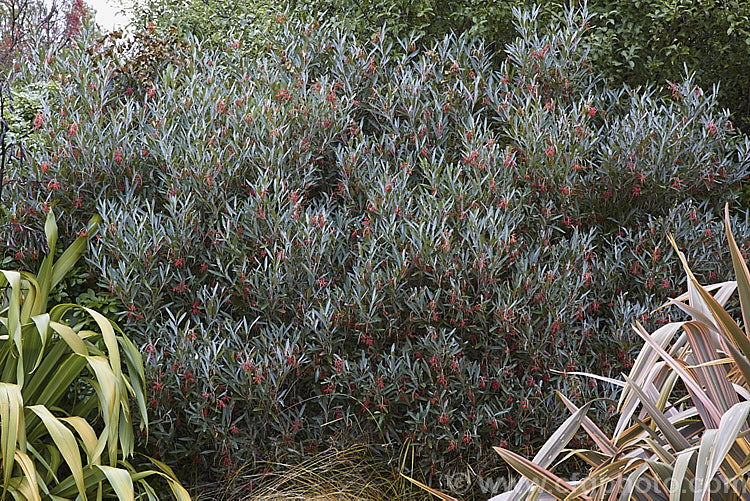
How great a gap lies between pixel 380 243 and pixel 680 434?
1744 millimetres

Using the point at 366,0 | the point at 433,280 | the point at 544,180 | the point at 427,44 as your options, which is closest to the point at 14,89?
the point at 366,0

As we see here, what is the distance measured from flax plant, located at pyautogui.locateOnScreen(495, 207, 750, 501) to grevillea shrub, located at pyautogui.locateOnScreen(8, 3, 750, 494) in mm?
1030

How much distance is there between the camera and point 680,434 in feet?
6.63

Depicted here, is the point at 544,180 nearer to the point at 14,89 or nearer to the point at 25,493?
the point at 25,493

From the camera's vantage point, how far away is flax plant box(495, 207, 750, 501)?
1789 mm

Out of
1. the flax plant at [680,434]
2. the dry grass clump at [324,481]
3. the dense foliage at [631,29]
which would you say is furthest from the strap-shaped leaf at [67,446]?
the dense foliage at [631,29]

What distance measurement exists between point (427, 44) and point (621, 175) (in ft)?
5.70

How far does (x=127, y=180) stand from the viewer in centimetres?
350

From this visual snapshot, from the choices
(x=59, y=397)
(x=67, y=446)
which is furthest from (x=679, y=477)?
(x=59, y=397)

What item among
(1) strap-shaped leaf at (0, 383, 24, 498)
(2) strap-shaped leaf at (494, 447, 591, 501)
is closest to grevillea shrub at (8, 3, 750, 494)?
(1) strap-shaped leaf at (0, 383, 24, 498)

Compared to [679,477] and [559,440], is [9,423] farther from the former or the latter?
[679,477]

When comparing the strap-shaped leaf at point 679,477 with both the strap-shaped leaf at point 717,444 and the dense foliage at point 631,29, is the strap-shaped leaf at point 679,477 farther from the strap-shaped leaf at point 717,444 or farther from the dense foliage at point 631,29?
the dense foliage at point 631,29

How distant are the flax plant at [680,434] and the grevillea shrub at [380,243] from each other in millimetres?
1030

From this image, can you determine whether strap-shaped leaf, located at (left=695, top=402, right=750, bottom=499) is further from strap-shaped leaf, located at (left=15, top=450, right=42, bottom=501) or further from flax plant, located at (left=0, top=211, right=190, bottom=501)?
strap-shaped leaf, located at (left=15, top=450, right=42, bottom=501)
